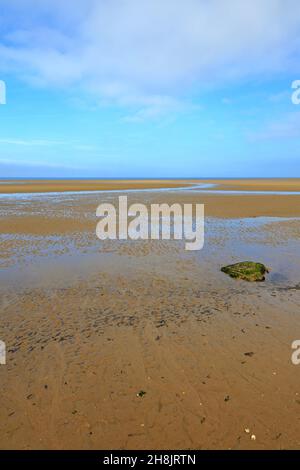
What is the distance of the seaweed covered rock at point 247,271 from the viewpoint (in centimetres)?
964

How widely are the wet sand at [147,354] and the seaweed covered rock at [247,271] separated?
286mm

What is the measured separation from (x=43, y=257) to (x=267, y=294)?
310 inches

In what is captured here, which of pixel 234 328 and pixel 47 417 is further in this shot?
pixel 234 328

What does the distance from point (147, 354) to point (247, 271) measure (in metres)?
5.03

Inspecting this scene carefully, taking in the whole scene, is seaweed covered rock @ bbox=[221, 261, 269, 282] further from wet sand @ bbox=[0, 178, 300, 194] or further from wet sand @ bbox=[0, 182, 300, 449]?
wet sand @ bbox=[0, 178, 300, 194]

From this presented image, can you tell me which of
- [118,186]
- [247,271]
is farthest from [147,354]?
[118,186]

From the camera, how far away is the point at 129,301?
8.23m

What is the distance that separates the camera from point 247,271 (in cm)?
981

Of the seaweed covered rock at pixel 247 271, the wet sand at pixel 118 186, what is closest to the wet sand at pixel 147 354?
the seaweed covered rock at pixel 247 271

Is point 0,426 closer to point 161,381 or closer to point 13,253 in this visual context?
point 161,381

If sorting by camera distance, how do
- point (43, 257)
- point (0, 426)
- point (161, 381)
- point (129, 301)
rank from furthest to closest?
point (43, 257)
point (129, 301)
point (161, 381)
point (0, 426)

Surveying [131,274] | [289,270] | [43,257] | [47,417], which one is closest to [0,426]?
[47,417]
